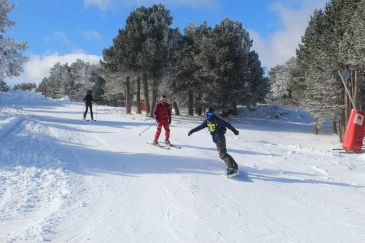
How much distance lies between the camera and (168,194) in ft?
31.3

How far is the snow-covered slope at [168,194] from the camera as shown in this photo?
7297 millimetres

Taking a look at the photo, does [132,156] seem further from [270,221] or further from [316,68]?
[316,68]

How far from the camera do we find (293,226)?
780cm

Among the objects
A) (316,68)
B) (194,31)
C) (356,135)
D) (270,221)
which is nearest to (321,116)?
(316,68)

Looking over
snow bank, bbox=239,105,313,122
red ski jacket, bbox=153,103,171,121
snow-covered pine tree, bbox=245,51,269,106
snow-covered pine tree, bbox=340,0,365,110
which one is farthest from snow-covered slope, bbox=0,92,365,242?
snow bank, bbox=239,105,313,122

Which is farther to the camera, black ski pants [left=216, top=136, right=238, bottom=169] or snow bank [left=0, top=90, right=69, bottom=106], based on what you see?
snow bank [left=0, top=90, right=69, bottom=106]

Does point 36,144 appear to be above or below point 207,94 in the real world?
below

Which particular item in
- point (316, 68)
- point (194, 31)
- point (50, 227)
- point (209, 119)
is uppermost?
point (194, 31)

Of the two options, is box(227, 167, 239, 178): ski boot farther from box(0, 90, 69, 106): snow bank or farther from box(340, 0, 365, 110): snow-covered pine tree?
box(0, 90, 69, 106): snow bank

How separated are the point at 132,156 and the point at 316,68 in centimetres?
2007

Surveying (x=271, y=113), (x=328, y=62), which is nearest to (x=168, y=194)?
(x=328, y=62)

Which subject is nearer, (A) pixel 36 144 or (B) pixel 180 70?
(A) pixel 36 144

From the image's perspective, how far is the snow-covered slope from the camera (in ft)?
23.9

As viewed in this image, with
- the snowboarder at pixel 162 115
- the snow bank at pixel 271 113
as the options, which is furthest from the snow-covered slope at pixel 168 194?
the snow bank at pixel 271 113
